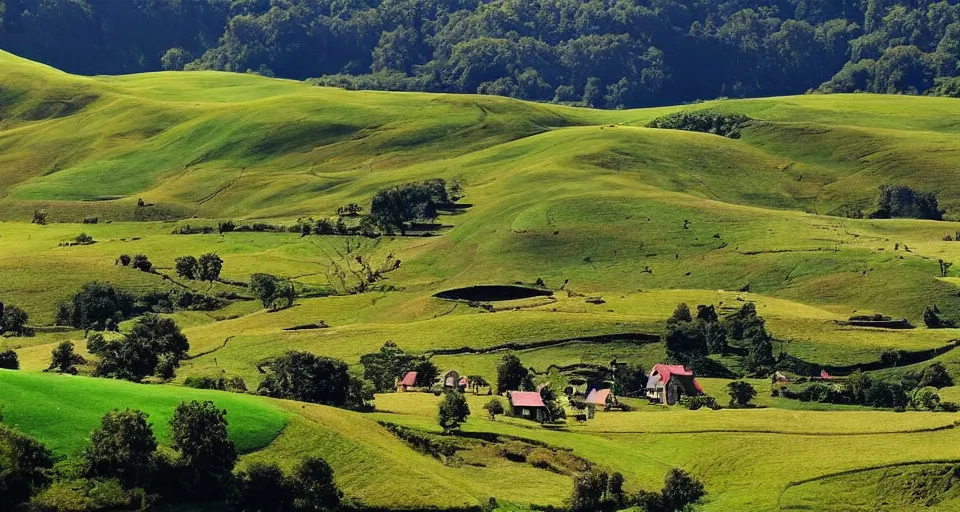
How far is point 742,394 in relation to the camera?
116438 millimetres

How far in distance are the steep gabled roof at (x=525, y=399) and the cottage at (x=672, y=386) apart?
1505 centimetres

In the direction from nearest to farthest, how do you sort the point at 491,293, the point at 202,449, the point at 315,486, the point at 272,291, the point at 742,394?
the point at 202,449, the point at 315,486, the point at 742,394, the point at 491,293, the point at 272,291

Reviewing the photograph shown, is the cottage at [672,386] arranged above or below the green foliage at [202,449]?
below

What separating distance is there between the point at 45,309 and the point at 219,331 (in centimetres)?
2504

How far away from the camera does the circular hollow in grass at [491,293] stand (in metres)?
166

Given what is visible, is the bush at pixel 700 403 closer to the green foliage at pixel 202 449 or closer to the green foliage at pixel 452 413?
the green foliage at pixel 452 413

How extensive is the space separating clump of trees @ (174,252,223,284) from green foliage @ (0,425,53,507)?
10280 centimetres

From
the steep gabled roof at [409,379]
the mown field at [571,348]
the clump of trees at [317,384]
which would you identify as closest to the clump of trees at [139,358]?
the mown field at [571,348]

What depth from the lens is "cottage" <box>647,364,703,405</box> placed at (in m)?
120

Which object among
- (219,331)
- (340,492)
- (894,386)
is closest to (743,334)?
(894,386)

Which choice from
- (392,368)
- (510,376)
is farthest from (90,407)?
(510,376)

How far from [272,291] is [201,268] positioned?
55.7 feet

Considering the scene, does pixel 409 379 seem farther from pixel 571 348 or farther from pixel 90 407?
pixel 90 407

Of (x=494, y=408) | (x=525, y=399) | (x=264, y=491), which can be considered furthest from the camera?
(x=525, y=399)
